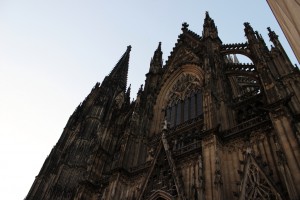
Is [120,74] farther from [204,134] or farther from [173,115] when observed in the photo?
[204,134]

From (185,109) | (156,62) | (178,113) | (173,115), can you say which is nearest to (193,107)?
(185,109)

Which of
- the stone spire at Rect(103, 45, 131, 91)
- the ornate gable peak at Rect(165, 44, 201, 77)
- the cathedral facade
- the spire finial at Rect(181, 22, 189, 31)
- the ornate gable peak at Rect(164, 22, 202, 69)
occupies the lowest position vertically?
the cathedral facade

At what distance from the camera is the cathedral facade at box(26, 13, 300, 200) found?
9195 mm

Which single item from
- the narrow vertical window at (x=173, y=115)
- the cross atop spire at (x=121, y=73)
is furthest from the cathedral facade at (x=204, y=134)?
the cross atop spire at (x=121, y=73)

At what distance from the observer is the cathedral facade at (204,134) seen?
920 centimetres

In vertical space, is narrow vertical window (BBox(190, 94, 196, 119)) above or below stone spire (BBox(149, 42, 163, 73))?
below

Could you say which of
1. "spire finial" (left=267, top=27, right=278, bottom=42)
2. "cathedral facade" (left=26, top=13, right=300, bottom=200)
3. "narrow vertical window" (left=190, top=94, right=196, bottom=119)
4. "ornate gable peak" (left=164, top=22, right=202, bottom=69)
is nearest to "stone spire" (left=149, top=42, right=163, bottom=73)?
"cathedral facade" (left=26, top=13, right=300, bottom=200)

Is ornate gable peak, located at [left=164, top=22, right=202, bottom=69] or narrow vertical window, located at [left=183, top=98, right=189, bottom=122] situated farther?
ornate gable peak, located at [left=164, top=22, right=202, bottom=69]

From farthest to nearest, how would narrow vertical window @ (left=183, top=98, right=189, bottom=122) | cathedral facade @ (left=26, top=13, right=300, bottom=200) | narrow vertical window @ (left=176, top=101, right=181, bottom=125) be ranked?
1. narrow vertical window @ (left=176, top=101, right=181, bottom=125)
2. narrow vertical window @ (left=183, top=98, right=189, bottom=122)
3. cathedral facade @ (left=26, top=13, right=300, bottom=200)

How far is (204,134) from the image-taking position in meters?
11.1

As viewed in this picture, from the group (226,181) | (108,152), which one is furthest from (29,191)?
(226,181)

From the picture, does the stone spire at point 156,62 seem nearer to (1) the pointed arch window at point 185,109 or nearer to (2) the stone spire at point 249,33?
(1) the pointed arch window at point 185,109

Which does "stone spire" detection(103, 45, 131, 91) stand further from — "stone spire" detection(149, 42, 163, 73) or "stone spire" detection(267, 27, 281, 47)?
"stone spire" detection(267, 27, 281, 47)

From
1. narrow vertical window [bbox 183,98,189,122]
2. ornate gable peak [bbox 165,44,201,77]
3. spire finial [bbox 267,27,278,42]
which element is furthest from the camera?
ornate gable peak [bbox 165,44,201,77]
